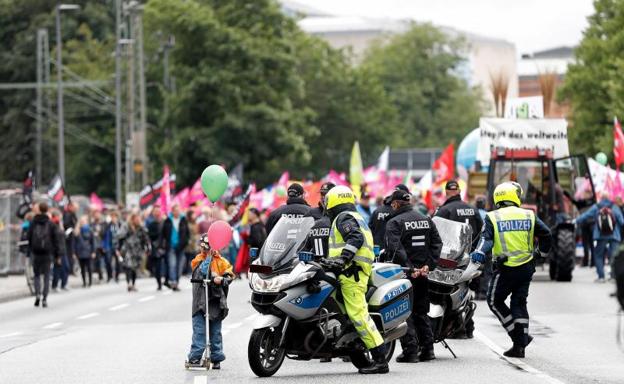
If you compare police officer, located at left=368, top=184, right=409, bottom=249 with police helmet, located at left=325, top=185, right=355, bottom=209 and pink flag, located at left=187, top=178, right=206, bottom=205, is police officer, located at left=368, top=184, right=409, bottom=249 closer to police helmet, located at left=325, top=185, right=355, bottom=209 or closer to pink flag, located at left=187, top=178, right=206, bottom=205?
police helmet, located at left=325, top=185, right=355, bottom=209

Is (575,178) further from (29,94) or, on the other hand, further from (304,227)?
(29,94)

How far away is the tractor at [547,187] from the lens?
32.8m

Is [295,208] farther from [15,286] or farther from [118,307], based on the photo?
[15,286]

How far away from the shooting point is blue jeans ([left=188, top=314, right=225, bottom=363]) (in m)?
16.4

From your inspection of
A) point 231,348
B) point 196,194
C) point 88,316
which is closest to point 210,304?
point 231,348

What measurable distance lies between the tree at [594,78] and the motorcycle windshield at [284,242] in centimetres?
4656

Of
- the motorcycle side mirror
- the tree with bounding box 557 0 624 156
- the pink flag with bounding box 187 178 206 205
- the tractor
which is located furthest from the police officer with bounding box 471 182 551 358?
the tree with bounding box 557 0 624 156

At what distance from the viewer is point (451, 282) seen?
1727cm

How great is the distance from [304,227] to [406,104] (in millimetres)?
103642

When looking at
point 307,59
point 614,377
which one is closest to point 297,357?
point 614,377

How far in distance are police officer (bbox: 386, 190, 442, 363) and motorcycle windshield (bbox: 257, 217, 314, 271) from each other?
1097mm

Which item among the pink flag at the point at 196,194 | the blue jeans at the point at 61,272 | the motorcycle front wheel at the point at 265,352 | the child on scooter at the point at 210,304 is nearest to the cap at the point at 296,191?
the child on scooter at the point at 210,304

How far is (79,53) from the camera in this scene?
78.1 metres

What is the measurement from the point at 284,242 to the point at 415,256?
162 centimetres
